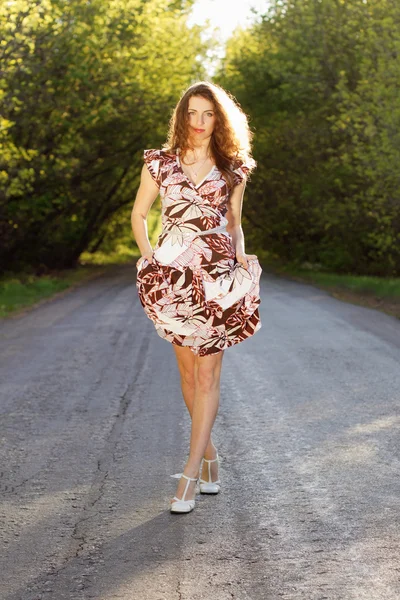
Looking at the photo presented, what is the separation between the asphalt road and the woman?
18.5 inches

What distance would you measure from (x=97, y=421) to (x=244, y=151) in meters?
3.06

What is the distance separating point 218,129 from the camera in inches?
209

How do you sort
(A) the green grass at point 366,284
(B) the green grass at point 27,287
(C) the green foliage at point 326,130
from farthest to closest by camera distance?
(C) the green foliage at point 326,130
(A) the green grass at point 366,284
(B) the green grass at point 27,287

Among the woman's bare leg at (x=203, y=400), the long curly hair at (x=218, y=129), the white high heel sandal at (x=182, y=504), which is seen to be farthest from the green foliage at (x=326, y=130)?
the white high heel sandal at (x=182, y=504)

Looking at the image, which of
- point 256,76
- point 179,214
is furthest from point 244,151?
point 256,76

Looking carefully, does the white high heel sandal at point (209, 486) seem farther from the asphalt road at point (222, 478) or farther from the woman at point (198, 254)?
the woman at point (198, 254)

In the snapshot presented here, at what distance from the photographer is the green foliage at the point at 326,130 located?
24719 mm

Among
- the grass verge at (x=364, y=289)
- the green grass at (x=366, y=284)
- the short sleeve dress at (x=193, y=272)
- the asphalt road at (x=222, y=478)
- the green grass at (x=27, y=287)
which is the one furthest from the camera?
the green grass at (x=366, y=284)

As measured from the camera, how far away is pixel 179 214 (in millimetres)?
5250

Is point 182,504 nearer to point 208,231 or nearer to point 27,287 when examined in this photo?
point 208,231

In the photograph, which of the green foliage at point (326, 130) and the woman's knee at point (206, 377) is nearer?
the woman's knee at point (206, 377)

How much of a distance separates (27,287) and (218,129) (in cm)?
2335

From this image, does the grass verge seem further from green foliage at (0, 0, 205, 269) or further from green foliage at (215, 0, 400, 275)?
green foliage at (0, 0, 205, 269)

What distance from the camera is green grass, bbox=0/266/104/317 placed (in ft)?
73.0
